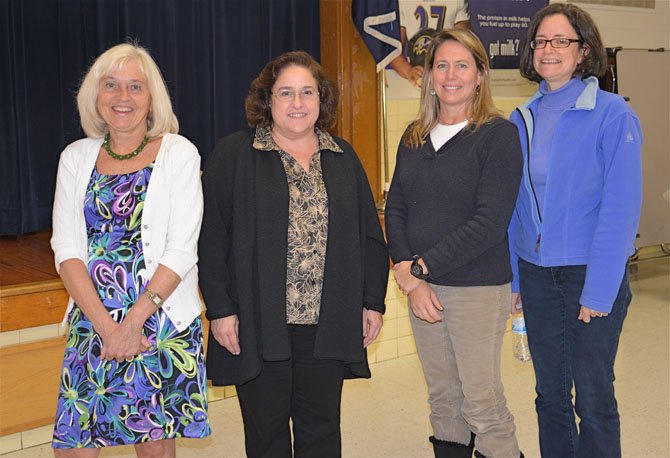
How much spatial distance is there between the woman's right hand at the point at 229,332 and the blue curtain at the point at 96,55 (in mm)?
2440

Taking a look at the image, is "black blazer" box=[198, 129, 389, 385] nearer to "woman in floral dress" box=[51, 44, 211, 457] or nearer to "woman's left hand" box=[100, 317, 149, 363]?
"woman in floral dress" box=[51, 44, 211, 457]

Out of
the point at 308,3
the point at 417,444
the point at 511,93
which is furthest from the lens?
the point at 511,93

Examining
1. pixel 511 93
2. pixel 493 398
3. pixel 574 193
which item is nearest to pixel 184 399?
pixel 493 398

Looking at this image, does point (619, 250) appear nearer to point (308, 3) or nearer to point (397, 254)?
point (397, 254)

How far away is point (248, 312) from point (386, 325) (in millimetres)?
2416

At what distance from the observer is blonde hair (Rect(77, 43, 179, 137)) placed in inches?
92.0

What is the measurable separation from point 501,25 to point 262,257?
4057 millimetres

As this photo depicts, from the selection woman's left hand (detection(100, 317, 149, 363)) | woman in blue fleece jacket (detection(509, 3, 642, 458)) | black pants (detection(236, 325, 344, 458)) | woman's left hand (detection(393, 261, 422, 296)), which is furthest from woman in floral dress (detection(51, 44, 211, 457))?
woman in blue fleece jacket (detection(509, 3, 642, 458))

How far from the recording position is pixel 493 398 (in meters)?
2.51

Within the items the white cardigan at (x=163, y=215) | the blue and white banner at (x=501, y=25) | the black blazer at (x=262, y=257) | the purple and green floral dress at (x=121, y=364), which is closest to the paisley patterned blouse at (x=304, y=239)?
the black blazer at (x=262, y=257)

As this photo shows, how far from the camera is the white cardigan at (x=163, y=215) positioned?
2.29m

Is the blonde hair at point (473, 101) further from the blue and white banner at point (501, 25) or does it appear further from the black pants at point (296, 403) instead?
the blue and white banner at point (501, 25)

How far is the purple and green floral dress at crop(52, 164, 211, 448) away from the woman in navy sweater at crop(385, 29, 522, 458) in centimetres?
76

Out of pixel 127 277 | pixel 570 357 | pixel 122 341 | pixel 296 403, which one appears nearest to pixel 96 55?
pixel 127 277
